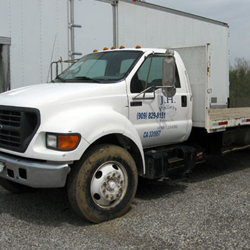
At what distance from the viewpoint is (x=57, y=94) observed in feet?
14.0

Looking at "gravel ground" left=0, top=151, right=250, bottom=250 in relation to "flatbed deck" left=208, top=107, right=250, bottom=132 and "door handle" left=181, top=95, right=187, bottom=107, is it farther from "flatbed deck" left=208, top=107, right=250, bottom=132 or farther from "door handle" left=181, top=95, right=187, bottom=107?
"door handle" left=181, top=95, right=187, bottom=107

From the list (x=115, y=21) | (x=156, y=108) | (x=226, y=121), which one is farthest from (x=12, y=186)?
(x=115, y=21)

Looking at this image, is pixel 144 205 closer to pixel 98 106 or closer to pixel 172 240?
pixel 172 240

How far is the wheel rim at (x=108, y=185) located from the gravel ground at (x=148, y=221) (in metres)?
0.25

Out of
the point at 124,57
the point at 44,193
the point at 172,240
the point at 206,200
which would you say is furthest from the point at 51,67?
the point at 172,240

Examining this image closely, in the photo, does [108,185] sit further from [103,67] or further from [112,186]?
[103,67]

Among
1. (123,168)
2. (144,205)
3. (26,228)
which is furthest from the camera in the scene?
(144,205)

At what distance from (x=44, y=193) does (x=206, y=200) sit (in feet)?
7.74

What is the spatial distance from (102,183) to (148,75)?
169cm

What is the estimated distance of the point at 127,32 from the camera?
8266mm

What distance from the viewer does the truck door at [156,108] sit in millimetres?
4871

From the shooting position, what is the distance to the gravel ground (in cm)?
370

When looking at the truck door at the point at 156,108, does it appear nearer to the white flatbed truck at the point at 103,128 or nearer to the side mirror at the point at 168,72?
the white flatbed truck at the point at 103,128

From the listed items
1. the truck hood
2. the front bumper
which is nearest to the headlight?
the front bumper
